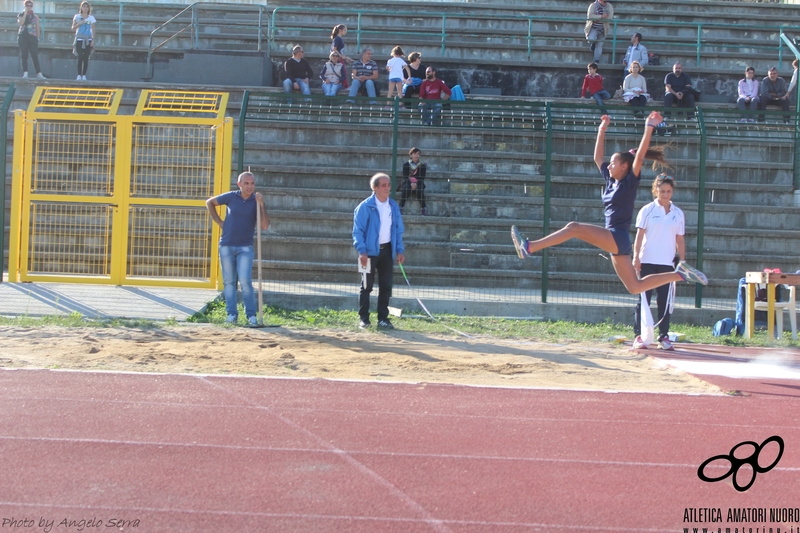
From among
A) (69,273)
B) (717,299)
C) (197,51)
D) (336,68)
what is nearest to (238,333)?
(69,273)

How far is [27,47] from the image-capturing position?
21.7 m

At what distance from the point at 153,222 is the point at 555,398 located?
834 centimetres

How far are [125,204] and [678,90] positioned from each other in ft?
42.8

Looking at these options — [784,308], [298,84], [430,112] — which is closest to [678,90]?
[430,112]

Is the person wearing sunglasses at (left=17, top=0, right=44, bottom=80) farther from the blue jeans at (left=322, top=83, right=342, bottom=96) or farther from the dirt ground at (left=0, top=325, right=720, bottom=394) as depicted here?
the dirt ground at (left=0, top=325, right=720, bottom=394)

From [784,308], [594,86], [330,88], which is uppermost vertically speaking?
[594,86]

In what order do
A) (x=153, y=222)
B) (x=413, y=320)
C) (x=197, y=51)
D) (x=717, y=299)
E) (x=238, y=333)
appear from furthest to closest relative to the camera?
(x=197, y=51)
(x=717, y=299)
(x=153, y=222)
(x=413, y=320)
(x=238, y=333)

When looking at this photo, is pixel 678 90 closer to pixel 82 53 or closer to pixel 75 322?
pixel 82 53

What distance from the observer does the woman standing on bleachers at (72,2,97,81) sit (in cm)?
2153

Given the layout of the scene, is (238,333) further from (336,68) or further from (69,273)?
(336,68)

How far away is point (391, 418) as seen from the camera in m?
6.91

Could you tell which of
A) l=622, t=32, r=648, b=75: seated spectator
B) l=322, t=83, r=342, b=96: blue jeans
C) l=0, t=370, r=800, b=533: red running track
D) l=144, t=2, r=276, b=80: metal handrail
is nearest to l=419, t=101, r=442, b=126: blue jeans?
l=322, t=83, r=342, b=96: blue jeans

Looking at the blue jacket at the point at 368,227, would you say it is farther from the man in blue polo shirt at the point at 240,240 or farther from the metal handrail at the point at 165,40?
the metal handrail at the point at 165,40

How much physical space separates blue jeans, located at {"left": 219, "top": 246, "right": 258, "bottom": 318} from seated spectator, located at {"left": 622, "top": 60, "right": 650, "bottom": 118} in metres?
11.4
